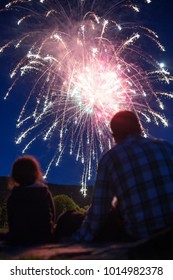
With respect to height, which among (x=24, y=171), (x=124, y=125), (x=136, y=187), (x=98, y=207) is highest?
(x=124, y=125)

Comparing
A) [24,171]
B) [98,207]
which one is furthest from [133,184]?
[24,171]

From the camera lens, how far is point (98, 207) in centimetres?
532

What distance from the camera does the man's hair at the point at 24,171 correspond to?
20.3 feet

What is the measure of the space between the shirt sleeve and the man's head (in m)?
0.45

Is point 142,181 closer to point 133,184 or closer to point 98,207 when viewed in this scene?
point 133,184

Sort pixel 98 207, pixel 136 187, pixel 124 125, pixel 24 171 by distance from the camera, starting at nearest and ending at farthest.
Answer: pixel 136 187 → pixel 98 207 → pixel 124 125 → pixel 24 171

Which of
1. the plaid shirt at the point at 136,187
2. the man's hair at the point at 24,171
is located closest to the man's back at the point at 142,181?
the plaid shirt at the point at 136,187

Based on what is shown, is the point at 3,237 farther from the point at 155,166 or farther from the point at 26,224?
the point at 155,166

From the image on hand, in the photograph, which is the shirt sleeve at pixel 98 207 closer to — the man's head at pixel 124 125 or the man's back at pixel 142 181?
the man's back at pixel 142 181

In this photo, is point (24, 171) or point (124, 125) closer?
point (124, 125)

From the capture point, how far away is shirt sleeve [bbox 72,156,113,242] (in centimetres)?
532

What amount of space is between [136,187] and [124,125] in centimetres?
81

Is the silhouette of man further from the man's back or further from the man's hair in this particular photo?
the man's hair

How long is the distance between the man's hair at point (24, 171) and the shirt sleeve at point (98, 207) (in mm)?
1176
